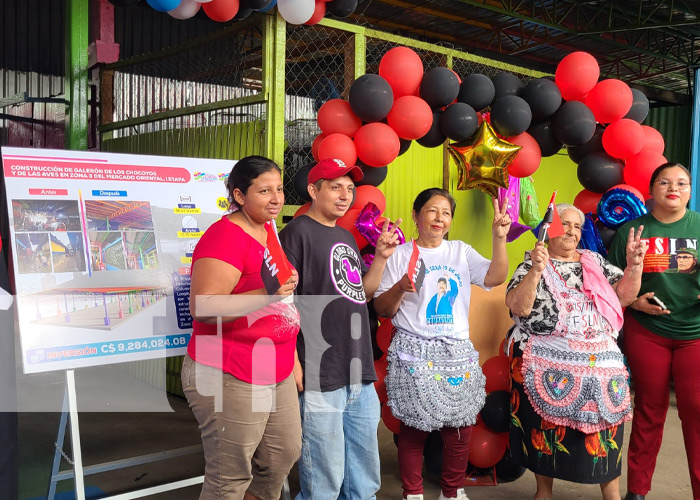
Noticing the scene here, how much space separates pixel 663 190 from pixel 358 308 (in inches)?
55.8

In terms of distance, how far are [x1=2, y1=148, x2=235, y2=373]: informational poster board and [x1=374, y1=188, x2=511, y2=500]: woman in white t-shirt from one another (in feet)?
2.71

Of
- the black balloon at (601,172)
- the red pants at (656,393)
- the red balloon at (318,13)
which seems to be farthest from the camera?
the red balloon at (318,13)

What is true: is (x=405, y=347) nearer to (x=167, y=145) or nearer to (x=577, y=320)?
(x=577, y=320)

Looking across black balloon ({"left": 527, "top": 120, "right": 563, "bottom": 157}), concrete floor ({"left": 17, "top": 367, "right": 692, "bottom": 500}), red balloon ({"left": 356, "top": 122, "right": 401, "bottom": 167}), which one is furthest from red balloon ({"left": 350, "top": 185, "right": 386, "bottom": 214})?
concrete floor ({"left": 17, "top": 367, "right": 692, "bottom": 500})

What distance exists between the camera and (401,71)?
3.08 metres

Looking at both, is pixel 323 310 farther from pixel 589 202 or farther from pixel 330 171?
pixel 589 202

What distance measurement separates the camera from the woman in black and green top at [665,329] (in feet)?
8.81

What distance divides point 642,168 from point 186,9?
251cm

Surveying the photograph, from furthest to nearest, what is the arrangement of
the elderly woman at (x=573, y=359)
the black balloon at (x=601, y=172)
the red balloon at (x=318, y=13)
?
the red balloon at (x=318, y=13)
the black balloon at (x=601, y=172)
the elderly woman at (x=573, y=359)

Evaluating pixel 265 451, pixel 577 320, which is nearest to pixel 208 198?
pixel 265 451

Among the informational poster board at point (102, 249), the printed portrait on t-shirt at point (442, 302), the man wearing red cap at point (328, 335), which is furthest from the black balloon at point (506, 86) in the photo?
the informational poster board at point (102, 249)

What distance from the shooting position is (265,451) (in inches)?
78.3

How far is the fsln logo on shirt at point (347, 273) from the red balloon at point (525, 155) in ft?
4.24

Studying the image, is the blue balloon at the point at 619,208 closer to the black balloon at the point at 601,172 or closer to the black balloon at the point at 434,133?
the black balloon at the point at 601,172
